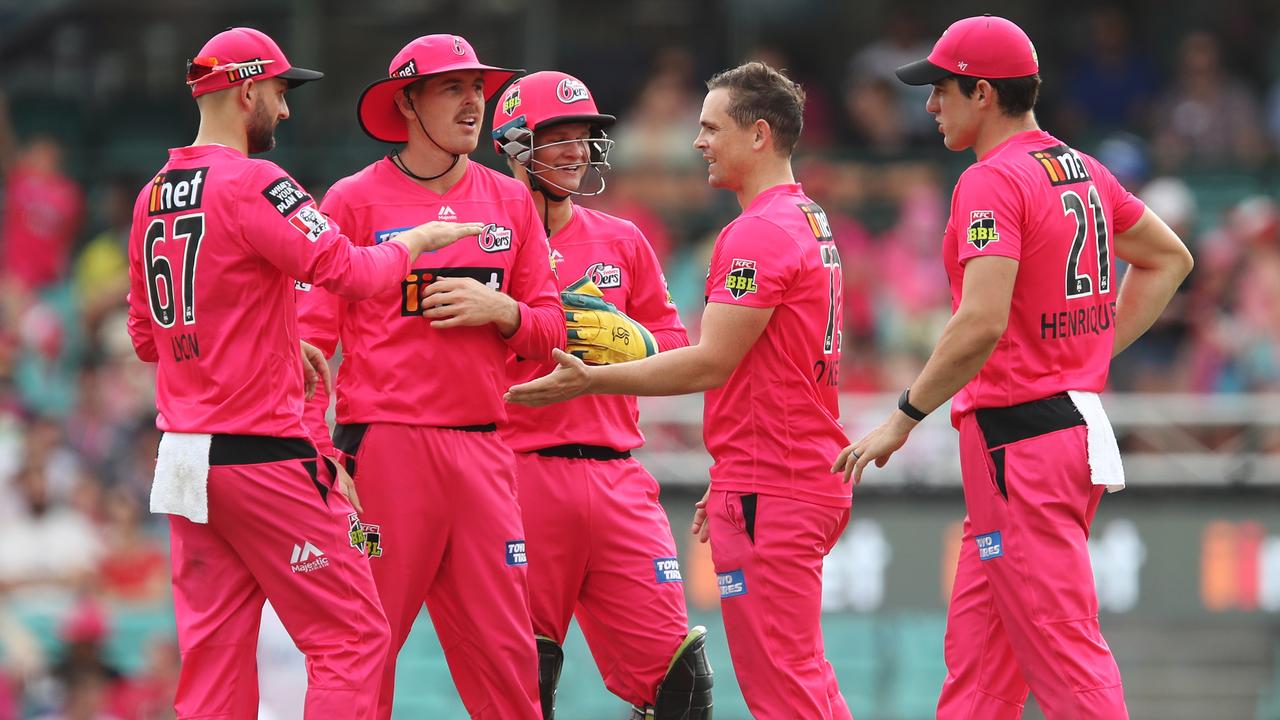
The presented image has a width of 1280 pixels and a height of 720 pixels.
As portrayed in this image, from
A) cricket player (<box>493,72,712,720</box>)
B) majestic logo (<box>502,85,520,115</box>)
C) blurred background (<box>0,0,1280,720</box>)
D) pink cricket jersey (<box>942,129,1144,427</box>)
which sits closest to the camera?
pink cricket jersey (<box>942,129,1144,427</box>)

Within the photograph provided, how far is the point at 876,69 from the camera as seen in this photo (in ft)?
53.5

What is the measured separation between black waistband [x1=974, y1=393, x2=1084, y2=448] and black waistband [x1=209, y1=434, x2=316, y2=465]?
238 cm

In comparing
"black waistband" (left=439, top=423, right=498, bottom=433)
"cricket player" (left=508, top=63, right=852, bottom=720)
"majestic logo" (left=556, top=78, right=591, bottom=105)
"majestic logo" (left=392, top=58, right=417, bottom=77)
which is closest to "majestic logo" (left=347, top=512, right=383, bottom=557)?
"black waistband" (left=439, top=423, right=498, bottom=433)

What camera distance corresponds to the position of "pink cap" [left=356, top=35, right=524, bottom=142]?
6.46m

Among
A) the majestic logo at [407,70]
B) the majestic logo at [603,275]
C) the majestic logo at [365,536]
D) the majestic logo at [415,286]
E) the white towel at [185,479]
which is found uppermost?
the majestic logo at [407,70]

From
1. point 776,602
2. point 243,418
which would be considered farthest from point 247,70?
point 776,602

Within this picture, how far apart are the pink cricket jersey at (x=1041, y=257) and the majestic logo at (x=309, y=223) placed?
2090mm

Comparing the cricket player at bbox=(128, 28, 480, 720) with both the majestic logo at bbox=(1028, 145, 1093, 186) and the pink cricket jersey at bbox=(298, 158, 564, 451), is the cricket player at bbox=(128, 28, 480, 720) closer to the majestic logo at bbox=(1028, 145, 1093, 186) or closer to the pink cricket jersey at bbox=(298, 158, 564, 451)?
the pink cricket jersey at bbox=(298, 158, 564, 451)

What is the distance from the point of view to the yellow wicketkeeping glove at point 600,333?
6754 millimetres

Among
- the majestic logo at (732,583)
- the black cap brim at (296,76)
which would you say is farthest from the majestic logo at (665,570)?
the black cap brim at (296,76)

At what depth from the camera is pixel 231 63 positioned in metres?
6.15

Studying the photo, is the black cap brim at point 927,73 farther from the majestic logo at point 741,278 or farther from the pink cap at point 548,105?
the pink cap at point 548,105

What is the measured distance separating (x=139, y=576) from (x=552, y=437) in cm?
616

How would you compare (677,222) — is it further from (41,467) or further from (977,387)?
(977,387)
